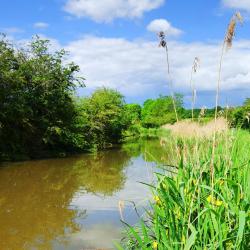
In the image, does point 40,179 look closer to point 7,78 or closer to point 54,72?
point 7,78

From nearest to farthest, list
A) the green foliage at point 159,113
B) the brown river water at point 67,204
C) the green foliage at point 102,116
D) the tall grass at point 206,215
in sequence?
the tall grass at point 206,215 → the brown river water at point 67,204 → the green foliage at point 102,116 → the green foliage at point 159,113

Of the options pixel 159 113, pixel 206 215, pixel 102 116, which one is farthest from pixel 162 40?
pixel 159 113

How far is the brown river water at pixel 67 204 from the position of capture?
7551mm

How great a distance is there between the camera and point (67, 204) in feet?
36.2

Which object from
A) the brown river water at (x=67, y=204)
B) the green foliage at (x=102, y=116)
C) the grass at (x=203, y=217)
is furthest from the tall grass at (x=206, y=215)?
the green foliage at (x=102, y=116)

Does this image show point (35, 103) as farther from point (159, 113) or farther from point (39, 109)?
point (159, 113)

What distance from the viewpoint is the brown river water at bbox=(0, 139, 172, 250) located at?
755 cm

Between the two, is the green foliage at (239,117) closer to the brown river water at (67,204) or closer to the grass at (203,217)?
the grass at (203,217)

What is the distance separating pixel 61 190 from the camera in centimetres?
1340

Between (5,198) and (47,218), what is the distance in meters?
2.81

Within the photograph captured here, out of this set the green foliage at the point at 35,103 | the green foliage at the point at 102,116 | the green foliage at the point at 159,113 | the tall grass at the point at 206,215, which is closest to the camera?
the tall grass at the point at 206,215

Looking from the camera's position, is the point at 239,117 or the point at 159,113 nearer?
the point at 239,117

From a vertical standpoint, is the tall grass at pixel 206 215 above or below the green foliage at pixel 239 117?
below

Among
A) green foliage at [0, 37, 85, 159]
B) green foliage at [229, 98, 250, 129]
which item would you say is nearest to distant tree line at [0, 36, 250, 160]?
green foliage at [0, 37, 85, 159]
